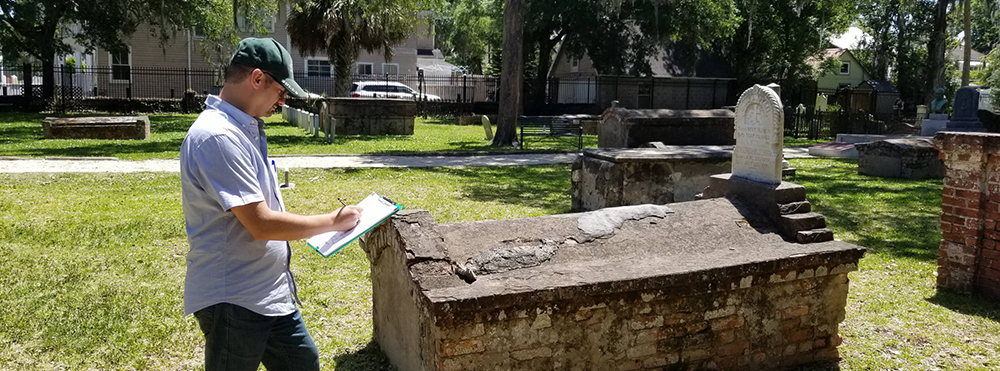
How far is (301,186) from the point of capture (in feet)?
34.9

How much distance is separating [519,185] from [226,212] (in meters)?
9.16

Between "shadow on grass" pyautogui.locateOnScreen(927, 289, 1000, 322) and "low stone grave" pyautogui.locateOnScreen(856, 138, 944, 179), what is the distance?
8213mm

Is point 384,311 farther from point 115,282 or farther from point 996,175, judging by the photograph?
point 996,175

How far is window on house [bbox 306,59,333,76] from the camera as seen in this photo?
3689cm

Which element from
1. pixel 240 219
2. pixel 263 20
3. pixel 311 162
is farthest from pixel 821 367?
pixel 263 20

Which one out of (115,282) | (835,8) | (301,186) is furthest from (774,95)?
(835,8)

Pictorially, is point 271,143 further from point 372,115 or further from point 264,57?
point 264,57

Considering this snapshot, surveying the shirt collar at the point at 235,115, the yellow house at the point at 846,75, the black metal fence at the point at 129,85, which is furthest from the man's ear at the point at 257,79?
the yellow house at the point at 846,75

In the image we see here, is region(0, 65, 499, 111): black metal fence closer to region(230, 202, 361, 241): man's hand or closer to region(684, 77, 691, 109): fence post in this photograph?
region(684, 77, 691, 109): fence post

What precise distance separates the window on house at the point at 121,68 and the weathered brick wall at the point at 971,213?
3302 cm

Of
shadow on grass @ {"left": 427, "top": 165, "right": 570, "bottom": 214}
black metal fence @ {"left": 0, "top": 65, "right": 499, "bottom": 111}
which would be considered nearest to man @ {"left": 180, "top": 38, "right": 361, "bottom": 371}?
shadow on grass @ {"left": 427, "top": 165, "right": 570, "bottom": 214}

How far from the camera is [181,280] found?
18.9ft

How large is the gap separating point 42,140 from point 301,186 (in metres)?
9.41

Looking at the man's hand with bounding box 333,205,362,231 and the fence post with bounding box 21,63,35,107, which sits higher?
the fence post with bounding box 21,63,35,107
